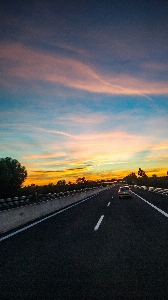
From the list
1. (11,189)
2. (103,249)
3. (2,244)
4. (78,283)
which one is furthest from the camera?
(11,189)

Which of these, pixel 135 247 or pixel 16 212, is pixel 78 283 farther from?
pixel 16 212

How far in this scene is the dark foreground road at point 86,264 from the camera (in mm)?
4433

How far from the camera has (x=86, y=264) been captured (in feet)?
19.4

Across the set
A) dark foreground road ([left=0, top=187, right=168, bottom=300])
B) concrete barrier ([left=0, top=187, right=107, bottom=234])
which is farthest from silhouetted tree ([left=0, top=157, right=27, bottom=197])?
dark foreground road ([left=0, top=187, right=168, bottom=300])

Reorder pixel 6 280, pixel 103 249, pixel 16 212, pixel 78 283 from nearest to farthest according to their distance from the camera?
pixel 78 283
pixel 6 280
pixel 103 249
pixel 16 212

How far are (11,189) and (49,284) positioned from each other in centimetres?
8915

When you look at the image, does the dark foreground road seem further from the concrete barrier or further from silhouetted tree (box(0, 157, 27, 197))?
silhouetted tree (box(0, 157, 27, 197))

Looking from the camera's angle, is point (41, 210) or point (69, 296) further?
point (41, 210)

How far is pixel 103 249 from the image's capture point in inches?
283

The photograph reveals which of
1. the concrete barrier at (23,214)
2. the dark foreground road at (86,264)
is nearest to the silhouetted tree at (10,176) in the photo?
the concrete barrier at (23,214)

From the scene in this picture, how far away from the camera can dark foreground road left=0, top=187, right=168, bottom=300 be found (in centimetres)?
443

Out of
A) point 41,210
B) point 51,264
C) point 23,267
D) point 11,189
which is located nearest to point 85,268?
point 51,264

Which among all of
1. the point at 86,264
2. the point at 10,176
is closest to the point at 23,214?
the point at 86,264

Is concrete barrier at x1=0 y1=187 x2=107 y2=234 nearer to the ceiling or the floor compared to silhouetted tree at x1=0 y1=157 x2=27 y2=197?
nearer to the floor
